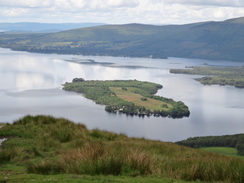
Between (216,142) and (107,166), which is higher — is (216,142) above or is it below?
below

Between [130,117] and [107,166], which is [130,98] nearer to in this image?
[130,117]

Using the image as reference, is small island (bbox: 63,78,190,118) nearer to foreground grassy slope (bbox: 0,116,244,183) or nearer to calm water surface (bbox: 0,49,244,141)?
calm water surface (bbox: 0,49,244,141)

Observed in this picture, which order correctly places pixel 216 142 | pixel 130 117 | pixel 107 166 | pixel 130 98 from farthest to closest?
1. pixel 130 98
2. pixel 130 117
3. pixel 216 142
4. pixel 107 166

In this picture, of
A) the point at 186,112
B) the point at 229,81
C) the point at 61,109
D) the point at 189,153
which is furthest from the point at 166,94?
the point at 189,153

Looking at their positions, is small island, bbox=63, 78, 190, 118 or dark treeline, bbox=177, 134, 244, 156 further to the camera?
small island, bbox=63, 78, 190, 118

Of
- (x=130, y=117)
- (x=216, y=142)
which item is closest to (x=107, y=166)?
(x=216, y=142)

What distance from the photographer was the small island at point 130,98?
8594 cm

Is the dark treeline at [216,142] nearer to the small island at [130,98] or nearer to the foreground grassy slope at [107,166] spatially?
the small island at [130,98]

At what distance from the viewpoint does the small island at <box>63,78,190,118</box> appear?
85.9m

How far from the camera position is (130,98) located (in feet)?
338

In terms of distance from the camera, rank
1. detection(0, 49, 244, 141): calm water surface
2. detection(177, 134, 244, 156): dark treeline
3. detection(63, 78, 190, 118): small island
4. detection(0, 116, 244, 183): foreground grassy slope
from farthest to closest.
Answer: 1. detection(63, 78, 190, 118): small island
2. detection(0, 49, 244, 141): calm water surface
3. detection(177, 134, 244, 156): dark treeline
4. detection(0, 116, 244, 183): foreground grassy slope

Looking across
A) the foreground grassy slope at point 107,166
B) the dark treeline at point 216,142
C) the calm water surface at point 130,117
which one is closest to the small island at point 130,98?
the calm water surface at point 130,117

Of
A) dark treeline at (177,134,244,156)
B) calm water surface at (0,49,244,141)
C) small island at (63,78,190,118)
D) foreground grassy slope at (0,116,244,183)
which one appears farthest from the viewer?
small island at (63,78,190,118)

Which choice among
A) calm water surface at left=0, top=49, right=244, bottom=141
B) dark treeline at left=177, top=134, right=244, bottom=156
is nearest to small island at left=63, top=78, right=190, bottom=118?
calm water surface at left=0, top=49, right=244, bottom=141
